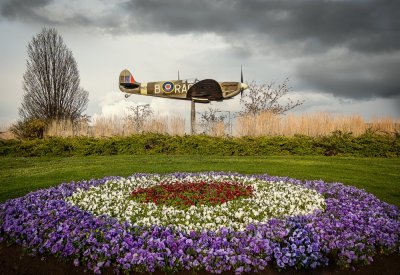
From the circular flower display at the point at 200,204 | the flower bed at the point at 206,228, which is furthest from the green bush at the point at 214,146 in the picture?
the flower bed at the point at 206,228

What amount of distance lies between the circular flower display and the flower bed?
0.02m

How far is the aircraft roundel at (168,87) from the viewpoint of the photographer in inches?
897

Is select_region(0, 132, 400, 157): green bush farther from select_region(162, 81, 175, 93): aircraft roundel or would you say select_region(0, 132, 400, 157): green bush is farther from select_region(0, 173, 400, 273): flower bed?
select_region(0, 173, 400, 273): flower bed

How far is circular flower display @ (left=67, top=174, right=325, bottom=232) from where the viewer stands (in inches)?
228

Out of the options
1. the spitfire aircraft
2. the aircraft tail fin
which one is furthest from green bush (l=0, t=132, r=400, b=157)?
the aircraft tail fin

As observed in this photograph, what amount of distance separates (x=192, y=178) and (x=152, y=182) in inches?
41.9

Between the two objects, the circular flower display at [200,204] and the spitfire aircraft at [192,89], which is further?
the spitfire aircraft at [192,89]

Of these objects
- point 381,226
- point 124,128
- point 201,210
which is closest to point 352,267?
point 381,226

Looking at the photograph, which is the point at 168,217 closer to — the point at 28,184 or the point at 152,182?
the point at 152,182

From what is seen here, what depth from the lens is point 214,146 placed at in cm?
1672

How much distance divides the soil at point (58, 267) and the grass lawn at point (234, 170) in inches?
149

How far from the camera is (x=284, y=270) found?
431cm

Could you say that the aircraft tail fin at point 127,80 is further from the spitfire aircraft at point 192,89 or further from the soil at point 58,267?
the soil at point 58,267

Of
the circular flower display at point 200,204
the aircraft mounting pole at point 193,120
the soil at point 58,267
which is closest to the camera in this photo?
the soil at point 58,267
